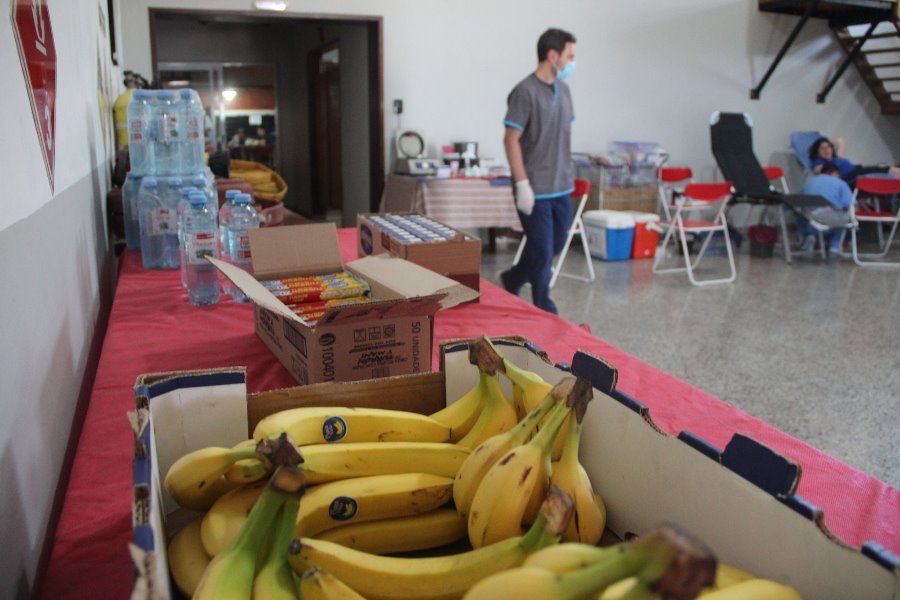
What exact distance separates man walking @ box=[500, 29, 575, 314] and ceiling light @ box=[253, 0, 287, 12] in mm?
3289

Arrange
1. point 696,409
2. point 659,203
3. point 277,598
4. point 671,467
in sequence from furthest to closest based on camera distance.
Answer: point 659,203 → point 696,409 → point 671,467 → point 277,598

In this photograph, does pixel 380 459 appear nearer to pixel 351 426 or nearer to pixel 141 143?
pixel 351 426

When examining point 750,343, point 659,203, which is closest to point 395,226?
point 750,343

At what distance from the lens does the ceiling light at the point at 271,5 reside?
21.1 ft

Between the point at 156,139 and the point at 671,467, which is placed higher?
the point at 156,139

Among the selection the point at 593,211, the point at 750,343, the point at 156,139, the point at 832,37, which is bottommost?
the point at 750,343

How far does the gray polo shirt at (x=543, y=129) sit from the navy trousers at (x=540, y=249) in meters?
0.07

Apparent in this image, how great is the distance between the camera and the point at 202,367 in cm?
154

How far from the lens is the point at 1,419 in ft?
2.92

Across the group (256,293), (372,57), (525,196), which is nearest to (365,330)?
(256,293)

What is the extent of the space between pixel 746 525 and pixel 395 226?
1.69 metres

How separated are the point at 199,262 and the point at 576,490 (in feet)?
4.73

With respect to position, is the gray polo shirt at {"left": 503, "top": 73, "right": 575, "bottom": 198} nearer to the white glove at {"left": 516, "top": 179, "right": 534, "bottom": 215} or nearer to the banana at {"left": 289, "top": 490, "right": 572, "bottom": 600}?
the white glove at {"left": 516, "top": 179, "right": 534, "bottom": 215}

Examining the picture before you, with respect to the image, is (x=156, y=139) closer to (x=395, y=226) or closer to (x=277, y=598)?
(x=395, y=226)
